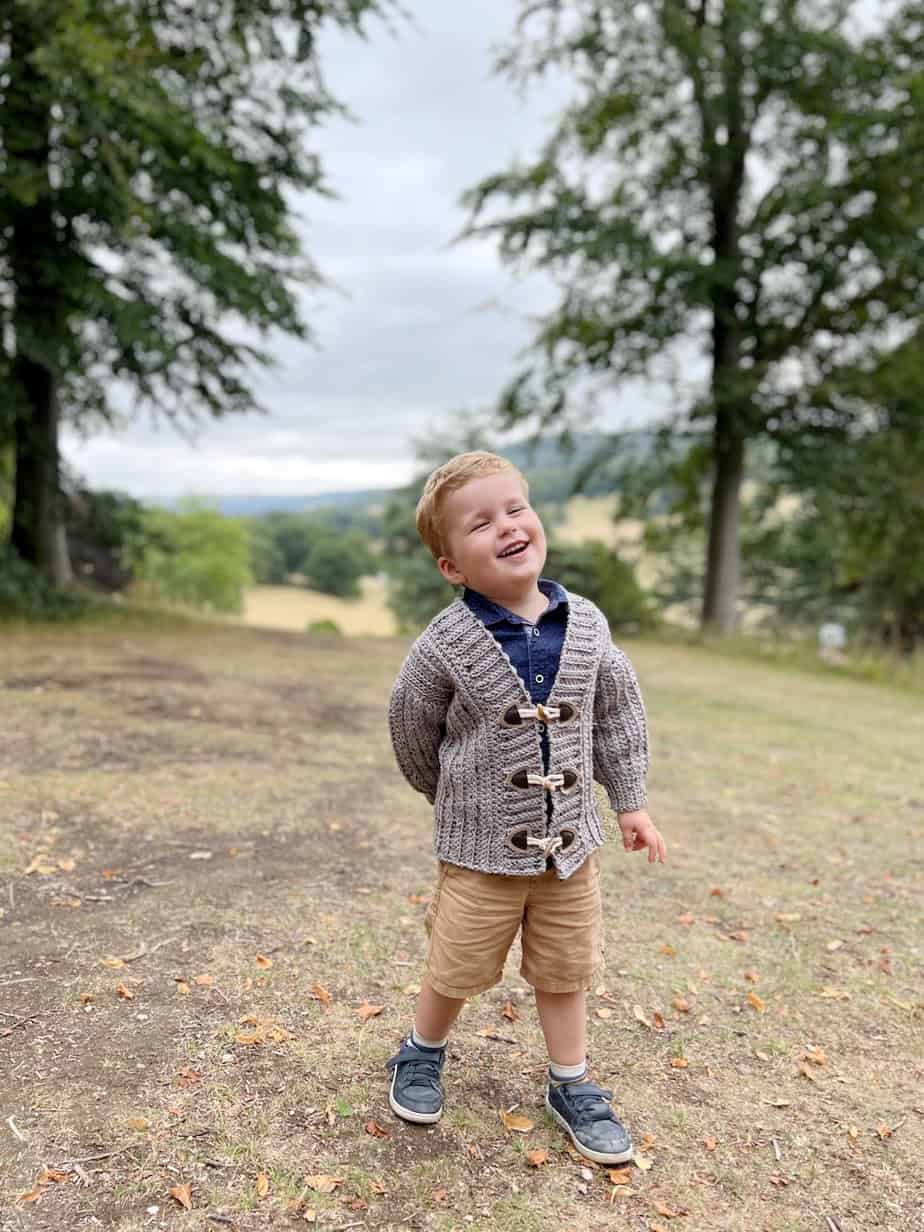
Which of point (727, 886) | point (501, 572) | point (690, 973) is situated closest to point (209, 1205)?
point (501, 572)

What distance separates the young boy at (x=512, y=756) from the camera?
98.9 inches

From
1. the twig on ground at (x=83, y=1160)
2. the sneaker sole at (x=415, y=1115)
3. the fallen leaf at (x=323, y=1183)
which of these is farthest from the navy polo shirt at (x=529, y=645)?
the twig on ground at (x=83, y=1160)

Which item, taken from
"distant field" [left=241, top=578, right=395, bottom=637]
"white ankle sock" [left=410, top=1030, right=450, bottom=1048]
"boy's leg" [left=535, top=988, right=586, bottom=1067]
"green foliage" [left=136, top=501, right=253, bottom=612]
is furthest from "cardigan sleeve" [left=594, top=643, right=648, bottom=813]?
"green foliage" [left=136, top=501, right=253, bottom=612]

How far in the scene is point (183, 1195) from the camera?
2307 mm

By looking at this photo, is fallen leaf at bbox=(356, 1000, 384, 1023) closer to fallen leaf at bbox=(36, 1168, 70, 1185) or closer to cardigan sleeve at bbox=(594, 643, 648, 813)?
fallen leaf at bbox=(36, 1168, 70, 1185)

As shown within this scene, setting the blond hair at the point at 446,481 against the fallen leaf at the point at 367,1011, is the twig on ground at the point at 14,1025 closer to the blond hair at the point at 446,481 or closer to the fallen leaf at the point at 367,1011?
the fallen leaf at the point at 367,1011

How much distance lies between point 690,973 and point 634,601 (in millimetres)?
15150

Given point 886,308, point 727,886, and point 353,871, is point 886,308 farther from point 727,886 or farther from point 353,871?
point 353,871

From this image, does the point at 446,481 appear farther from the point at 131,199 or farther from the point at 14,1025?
the point at 131,199

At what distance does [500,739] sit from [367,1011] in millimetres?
1230

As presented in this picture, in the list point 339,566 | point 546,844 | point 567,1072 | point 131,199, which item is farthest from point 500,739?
point 339,566

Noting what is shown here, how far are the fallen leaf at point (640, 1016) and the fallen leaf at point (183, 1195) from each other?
1.55 meters

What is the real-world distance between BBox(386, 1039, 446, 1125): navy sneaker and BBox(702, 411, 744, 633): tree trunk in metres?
13.8

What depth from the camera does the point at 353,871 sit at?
14.5 feet
